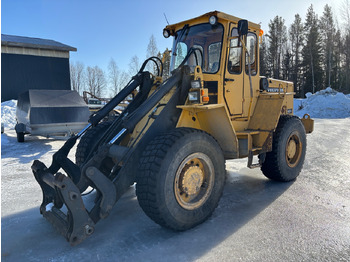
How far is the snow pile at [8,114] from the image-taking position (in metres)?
17.7

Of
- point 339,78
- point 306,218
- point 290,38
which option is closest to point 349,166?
point 306,218

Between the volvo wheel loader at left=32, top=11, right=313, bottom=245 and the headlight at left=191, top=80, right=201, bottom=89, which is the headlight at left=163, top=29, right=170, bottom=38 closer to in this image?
the volvo wheel loader at left=32, top=11, right=313, bottom=245

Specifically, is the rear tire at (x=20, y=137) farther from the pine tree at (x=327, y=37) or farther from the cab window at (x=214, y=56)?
the pine tree at (x=327, y=37)

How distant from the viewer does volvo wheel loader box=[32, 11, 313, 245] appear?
3229 mm

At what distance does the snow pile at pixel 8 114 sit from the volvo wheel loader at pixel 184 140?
1559cm

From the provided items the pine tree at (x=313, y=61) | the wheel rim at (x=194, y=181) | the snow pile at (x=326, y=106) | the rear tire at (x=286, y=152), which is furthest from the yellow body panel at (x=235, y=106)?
the pine tree at (x=313, y=61)

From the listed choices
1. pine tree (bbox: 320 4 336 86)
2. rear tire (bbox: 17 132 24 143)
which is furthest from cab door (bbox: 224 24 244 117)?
pine tree (bbox: 320 4 336 86)

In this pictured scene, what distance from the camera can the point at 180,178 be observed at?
3.55m

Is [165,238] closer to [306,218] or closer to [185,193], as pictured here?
[185,193]

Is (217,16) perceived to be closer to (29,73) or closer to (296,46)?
(29,73)

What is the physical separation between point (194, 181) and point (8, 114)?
18.7 meters

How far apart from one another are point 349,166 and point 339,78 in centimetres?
4267

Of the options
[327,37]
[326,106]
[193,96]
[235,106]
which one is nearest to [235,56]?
[235,106]

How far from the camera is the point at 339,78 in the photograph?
4284 cm
